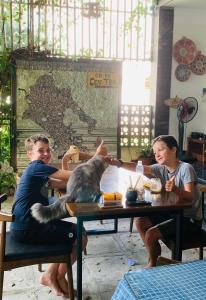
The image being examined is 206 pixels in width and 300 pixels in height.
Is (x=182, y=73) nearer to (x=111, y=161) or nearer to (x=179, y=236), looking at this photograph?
(x=111, y=161)

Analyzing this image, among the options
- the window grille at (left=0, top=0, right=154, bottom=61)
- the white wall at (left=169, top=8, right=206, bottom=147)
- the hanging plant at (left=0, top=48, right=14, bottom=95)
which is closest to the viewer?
the hanging plant at (left=0, top=48, right=14, bottom=95)

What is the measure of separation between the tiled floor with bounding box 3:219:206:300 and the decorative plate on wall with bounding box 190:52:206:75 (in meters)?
4.08

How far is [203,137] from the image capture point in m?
6.70

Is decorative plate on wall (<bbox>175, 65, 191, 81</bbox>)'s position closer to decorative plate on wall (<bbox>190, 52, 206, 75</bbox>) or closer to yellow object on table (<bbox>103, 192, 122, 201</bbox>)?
decorative plate on wall (<bbox>190, 52, 206, 75</bbox>)

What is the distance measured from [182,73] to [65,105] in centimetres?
238

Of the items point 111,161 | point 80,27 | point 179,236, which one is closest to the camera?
point 179,236

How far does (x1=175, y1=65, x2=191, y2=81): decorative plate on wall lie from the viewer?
259 inches

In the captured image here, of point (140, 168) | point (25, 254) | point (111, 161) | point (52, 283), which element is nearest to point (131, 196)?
point (111, 161)

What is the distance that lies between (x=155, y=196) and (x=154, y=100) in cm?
432

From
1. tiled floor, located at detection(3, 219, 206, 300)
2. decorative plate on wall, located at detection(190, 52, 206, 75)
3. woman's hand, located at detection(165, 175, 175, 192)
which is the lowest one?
tiled floor, located at detection(3, 219, 206, 300)

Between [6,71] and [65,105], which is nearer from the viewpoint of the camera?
[6,71]

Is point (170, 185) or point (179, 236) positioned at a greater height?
point (170, 185)

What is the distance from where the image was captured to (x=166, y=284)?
4.10 feet

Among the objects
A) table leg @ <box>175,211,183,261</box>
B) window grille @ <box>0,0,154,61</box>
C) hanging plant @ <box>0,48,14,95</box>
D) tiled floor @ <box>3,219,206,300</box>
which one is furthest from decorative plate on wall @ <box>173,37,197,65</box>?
table leg @ <box>175,211,183,261</box>
